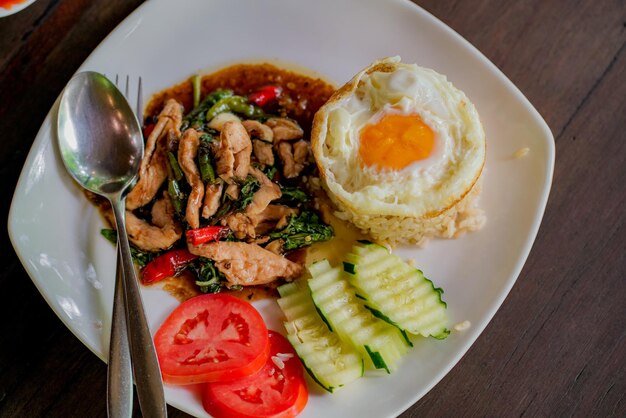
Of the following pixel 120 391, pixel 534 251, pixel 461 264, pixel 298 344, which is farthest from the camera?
pixel 534 251

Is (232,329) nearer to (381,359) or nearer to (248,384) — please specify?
(248,384)

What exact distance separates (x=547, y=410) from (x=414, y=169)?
1993 mm

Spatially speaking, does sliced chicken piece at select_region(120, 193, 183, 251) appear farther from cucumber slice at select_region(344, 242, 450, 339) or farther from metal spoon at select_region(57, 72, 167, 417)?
cucumber slice at select_region(344, 242, 450, 339)

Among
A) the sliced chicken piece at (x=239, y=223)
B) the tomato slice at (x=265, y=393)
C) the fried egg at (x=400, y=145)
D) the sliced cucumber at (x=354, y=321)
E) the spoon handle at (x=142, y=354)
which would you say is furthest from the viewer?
the sliced chicken piece at (x=239, y=223)

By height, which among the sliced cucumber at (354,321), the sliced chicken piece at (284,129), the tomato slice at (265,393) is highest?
the sliced chicken piece at (284,129)

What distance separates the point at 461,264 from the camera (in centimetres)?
450

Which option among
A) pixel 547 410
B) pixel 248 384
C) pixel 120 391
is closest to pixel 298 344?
pixel 248 384

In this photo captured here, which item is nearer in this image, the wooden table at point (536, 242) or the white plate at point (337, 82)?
the white plate at point (337, 82)

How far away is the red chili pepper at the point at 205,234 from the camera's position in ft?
14.3

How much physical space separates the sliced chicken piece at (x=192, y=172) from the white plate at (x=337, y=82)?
1.86 ft

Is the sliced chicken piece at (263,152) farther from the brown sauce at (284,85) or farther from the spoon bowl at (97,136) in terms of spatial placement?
the spoon bowl at (97,136)

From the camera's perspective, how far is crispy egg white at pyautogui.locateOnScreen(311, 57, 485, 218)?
425 cm

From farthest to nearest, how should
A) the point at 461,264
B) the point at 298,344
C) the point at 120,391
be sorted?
the point at 461,264 < the point at 298,344 < the point at 120,391

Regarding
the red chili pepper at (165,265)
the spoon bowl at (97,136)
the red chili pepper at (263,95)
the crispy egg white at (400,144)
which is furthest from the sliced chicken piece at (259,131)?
the red chili pepper at (165,265)
